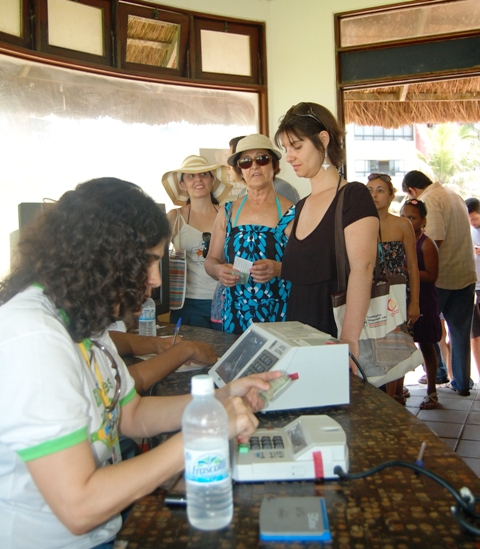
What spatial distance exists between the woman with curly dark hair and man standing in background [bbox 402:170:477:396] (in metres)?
3.74

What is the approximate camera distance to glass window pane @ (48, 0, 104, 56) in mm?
3875

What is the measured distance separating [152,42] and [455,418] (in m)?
3.47

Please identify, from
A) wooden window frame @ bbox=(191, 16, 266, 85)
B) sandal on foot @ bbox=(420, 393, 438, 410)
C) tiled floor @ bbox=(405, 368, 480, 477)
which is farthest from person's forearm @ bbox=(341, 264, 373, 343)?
wooden window frame @ bbox=(191, 16, 266, 85)

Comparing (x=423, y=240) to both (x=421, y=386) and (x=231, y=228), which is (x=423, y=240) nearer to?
(x=421, y=386)

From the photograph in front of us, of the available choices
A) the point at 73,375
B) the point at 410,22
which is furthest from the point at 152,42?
the point at 73,375

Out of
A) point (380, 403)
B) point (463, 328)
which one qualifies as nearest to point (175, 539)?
point (380, 403)

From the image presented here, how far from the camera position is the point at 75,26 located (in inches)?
157

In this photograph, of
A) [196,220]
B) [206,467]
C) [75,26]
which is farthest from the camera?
[75,26]

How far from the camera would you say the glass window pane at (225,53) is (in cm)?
462

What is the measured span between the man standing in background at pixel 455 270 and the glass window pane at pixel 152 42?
7.53 feet

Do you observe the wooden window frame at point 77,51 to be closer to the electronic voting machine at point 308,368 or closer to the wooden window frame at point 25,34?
the wooden window frame at point 25,34

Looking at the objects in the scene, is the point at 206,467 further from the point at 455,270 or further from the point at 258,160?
the point at 455,270

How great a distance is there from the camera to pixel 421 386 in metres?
4.74

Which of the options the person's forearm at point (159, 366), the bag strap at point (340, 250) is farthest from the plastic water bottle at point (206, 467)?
the bag strap at point (340, 250)
